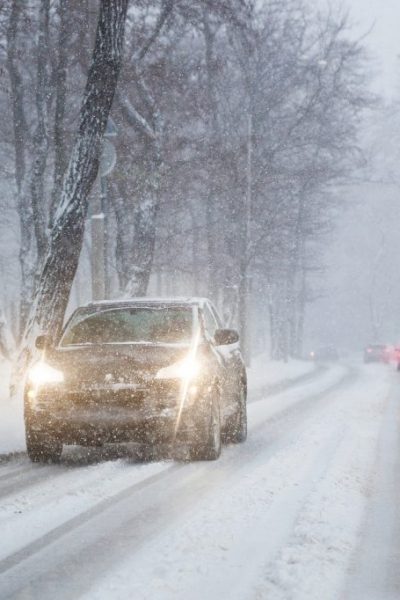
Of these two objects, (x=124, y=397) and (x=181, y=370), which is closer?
(x=124, y=397)

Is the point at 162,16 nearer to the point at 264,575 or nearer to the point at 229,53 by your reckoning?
the point at 229,53

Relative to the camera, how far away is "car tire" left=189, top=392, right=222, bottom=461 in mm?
9555

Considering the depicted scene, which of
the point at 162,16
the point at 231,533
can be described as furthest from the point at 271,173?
the point at 231,533

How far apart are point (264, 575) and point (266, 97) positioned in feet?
89.5

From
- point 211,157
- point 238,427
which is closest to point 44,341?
point 238,427

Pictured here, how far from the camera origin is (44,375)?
9.64 meters

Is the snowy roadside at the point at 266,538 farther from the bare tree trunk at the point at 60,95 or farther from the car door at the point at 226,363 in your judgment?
the bare tree trunk at the point at 60,95

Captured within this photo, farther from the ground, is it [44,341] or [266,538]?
[44,341]

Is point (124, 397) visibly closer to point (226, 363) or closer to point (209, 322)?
point (226, 363)

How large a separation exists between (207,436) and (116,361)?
1147mm

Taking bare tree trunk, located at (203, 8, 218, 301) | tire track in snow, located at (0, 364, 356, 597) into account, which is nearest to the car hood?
tire track in snow, located at (0, 364, 356, 597)

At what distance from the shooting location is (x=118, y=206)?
82.1ft

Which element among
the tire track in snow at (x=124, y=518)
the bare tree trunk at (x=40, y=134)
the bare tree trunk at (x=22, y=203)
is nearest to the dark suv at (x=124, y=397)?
the tire track in snow at (x=124, y=518)

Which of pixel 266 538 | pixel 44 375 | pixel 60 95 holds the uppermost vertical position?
pixel 60 95
